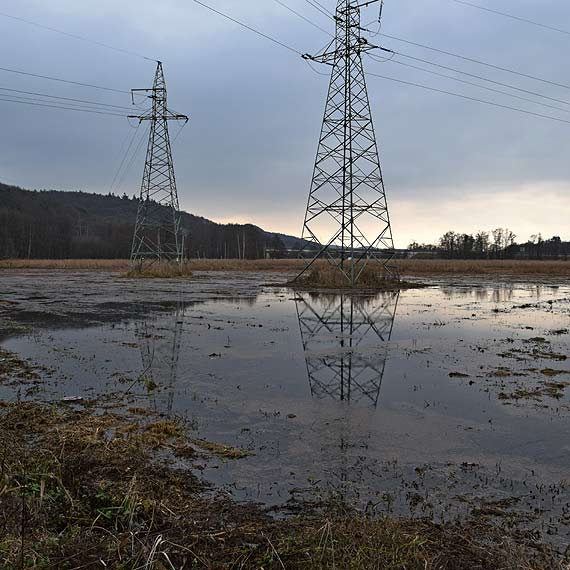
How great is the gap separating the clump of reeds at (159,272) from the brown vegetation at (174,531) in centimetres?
3827

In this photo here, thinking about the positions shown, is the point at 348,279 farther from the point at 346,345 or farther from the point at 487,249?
the point at 487,249

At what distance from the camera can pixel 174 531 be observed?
3.32 m

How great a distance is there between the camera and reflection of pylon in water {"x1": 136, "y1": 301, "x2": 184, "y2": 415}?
26.6 ft

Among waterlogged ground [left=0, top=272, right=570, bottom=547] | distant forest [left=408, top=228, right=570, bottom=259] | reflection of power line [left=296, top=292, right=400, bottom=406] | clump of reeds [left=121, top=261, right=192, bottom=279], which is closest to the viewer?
waterlogged ground [left=0, top=272, right=570, bottom=547]

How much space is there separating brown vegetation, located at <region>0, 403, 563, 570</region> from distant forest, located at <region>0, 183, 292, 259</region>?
11347 cm

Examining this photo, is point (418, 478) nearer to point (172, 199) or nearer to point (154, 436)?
point (154, 436)

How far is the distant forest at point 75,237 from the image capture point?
11806cm

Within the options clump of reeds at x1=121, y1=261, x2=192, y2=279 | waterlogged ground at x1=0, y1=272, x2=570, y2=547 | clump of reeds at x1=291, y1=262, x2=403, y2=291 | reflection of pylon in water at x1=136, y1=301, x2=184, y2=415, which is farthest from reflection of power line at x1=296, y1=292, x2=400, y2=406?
clump of reeds at x1=121, y1=261, x2=192, y2=279

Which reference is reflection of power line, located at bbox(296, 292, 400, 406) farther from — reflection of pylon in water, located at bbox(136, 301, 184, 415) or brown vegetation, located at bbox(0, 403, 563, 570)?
brown vegetation, located at bbox(0, 403, 563, 570)

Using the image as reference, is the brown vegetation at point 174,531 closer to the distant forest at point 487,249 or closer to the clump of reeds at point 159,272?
the clump of reeds at point 159,272

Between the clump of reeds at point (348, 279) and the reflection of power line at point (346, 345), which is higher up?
the clump of reeds at point (348, 279)

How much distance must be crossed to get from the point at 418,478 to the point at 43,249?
131 metres

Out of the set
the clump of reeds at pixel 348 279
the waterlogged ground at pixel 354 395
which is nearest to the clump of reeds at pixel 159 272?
the clump of reeds at pixel 348 279

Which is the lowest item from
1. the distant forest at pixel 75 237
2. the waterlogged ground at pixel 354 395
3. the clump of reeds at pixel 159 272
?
the waterlogged ground at pixel 354 395
